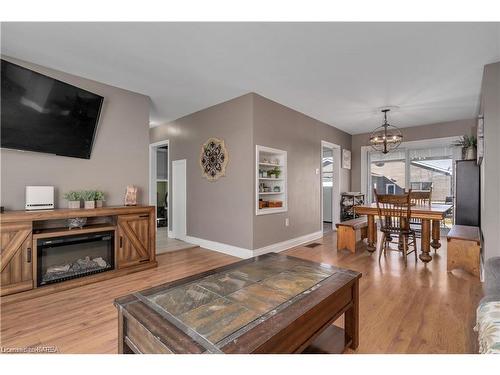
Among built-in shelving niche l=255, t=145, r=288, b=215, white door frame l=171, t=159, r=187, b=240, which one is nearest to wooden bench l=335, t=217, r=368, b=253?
built-in shelving niche l=255, t=145, r=288, b=215

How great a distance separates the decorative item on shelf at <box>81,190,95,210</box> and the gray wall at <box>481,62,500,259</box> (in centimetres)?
478

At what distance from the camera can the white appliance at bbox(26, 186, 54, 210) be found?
8.71ft

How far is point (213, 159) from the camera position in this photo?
4328 millimetres

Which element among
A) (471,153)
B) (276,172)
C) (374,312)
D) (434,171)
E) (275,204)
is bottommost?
(374,312)

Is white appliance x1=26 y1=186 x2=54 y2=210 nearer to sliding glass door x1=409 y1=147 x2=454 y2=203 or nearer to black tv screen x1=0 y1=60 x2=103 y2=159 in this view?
black tv screen x1=0 y1=60 x2=103 y2=159

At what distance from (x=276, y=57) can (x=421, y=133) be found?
4.83 m

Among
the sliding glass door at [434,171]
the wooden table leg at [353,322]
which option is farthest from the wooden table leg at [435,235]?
the wooden table leg at [353,322]

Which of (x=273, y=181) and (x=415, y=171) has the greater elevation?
(x=415, y=171)

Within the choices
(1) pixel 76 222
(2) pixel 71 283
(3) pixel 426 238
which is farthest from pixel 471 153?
(2) pixel 71 283

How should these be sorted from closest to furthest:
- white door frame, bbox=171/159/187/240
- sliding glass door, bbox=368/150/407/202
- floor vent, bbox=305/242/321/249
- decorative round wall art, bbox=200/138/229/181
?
decorative round wall art, bbox=200/138/229/181 < floor vent, bbox=305/242/321/249 < white door frame, bbox=171/159/187/240 < sliding glass door, bbox=368/150/407/202

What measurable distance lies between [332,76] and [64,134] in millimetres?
3450

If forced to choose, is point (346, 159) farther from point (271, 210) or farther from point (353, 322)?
point (353, 322)

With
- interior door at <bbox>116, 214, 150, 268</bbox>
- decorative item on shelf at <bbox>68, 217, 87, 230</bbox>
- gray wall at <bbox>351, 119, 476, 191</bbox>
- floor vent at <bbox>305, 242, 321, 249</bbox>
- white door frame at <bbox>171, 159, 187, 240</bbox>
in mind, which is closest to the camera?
decorative item on shelf at <bbox>68, 217, 87, 230</bbox>
